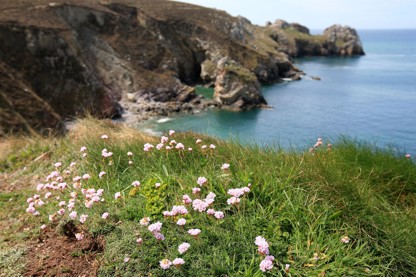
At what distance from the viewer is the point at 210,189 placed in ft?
15.2

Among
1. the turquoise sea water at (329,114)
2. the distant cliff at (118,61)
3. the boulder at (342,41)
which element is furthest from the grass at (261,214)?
the boulder at (342,41)

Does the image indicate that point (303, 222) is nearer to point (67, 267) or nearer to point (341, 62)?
point (67, 267)

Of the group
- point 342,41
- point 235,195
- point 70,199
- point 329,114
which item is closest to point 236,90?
point 329,114

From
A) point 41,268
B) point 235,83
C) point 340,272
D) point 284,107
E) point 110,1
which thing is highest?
point 110,1

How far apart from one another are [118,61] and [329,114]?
31568 millimetres

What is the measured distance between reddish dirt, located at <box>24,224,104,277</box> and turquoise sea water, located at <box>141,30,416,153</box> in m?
20.0

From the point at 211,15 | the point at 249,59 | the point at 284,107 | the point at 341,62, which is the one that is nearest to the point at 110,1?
the point at 211,15

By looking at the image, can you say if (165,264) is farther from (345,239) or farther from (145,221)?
(345,239)

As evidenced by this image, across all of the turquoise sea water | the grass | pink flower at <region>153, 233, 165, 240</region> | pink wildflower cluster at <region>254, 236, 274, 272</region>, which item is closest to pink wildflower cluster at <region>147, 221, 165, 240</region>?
pink flower at <region>153, 233, 165, 240</region>

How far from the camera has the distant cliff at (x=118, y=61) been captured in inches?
1497

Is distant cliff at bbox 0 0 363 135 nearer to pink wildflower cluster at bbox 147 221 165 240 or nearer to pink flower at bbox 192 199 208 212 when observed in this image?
pink flower at bbox 192 199 208 212

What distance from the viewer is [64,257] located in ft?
14.4

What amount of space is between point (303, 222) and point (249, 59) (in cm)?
6570

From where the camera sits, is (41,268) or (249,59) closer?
(41,268)
